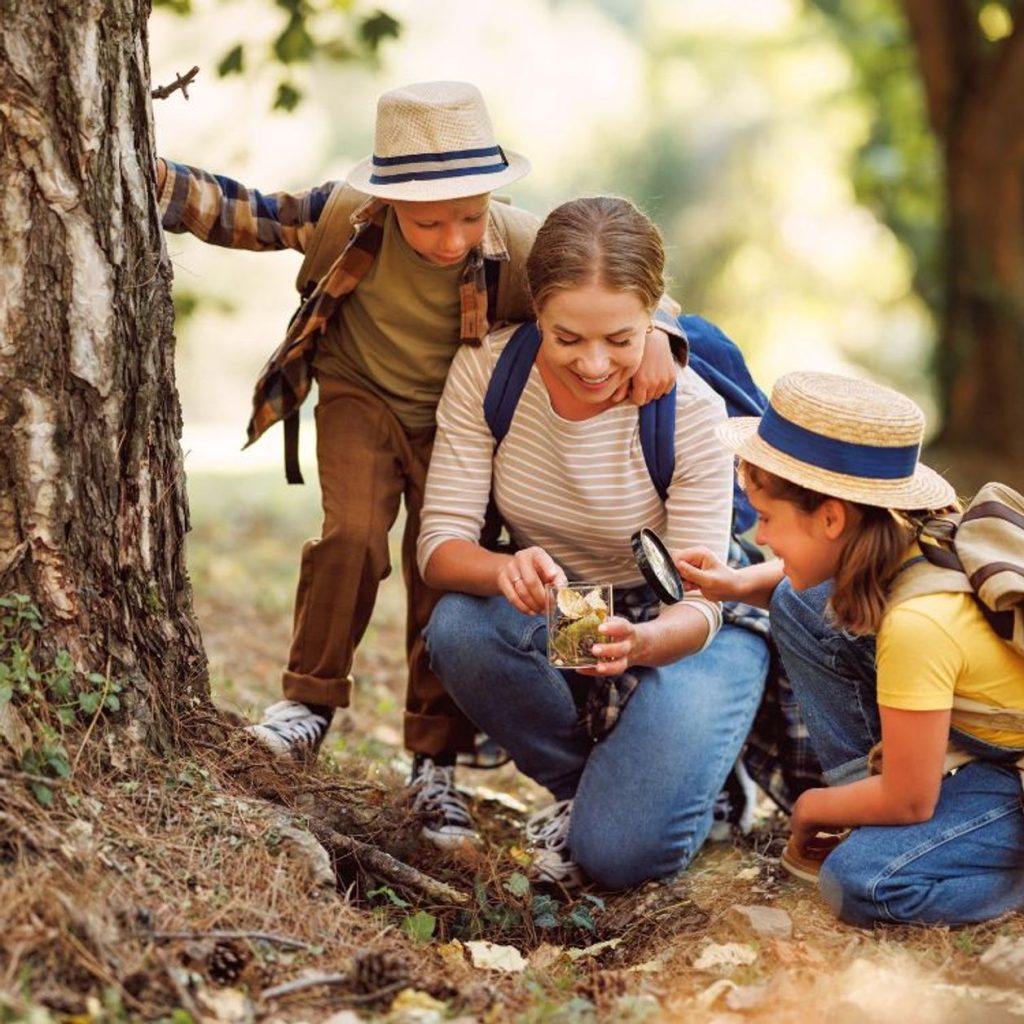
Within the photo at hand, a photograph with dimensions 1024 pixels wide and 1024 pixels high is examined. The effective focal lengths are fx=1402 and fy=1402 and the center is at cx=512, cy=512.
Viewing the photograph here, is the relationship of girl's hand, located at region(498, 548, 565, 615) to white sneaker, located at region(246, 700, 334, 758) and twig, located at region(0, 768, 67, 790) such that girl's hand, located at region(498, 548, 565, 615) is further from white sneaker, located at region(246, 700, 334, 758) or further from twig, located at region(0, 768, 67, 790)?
twig, located at region(0, 768, 67, 790)

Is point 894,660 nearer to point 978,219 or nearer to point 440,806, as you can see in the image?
point 440,806

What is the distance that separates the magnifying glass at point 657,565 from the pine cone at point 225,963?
1219mm

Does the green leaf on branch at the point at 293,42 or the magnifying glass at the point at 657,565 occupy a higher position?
the green leaf on branch at the point at 293,42

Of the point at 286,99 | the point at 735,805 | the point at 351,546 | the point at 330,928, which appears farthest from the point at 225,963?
the point at 286,99

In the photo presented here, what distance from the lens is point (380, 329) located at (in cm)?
364

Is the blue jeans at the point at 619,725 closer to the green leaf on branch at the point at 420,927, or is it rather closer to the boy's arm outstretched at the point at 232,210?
the green leaf on branch at the point at 420,927

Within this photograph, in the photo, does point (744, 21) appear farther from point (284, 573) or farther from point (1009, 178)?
point (284, 573)

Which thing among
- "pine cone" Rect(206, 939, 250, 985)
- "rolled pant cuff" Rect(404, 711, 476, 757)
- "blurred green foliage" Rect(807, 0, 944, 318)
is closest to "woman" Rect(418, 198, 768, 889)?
"rolled pant cuff" Rect(404, 711, 476, 757)

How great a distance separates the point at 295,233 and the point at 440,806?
155 cm

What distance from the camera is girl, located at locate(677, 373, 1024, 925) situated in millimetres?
2809

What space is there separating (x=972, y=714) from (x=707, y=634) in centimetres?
70

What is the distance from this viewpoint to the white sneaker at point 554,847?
136 inches

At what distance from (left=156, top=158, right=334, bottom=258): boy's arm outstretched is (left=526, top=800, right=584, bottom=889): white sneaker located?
5.36ft

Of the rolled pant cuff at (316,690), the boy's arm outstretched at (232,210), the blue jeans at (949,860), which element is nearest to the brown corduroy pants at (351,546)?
the rolled pant cuff at (316,690)
